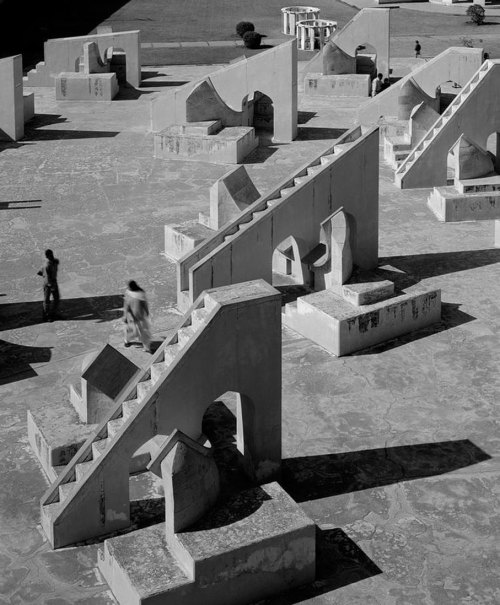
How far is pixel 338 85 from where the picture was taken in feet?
111

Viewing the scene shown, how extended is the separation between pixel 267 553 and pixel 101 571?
1724 mm

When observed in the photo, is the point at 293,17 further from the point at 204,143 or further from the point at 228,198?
the point at 228,198

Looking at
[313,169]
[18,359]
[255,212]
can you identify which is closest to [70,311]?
[18,359]

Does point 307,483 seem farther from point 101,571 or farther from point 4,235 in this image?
point 4,235

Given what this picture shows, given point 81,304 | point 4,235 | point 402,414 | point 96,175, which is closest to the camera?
point 402,414

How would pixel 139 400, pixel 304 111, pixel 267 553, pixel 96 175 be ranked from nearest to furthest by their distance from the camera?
pixel 267 553 < pixel 139 400 < pixel 96 175 < pixel 304 111

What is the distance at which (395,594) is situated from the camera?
11414mm

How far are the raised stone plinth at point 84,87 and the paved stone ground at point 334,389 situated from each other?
7.40 meters

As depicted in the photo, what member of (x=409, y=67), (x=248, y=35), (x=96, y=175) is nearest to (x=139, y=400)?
(x=96, y=175)

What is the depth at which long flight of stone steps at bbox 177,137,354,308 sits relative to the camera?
18016 millimetres

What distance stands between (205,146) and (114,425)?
1536cm

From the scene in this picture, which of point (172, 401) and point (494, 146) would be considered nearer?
point (172, 401)

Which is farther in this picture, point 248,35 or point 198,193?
point 248,35

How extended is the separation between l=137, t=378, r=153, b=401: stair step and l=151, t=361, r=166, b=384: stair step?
71 millimetres
